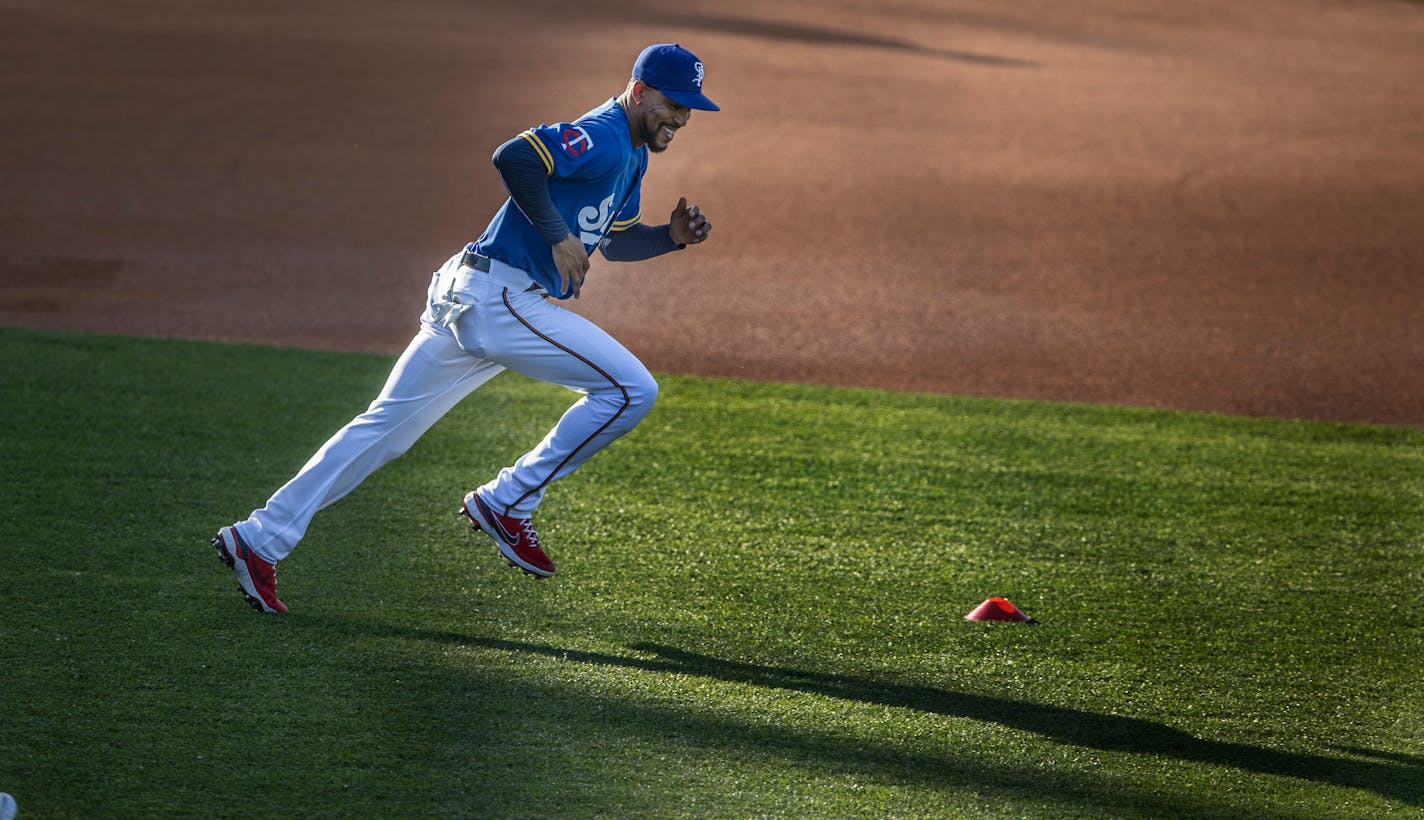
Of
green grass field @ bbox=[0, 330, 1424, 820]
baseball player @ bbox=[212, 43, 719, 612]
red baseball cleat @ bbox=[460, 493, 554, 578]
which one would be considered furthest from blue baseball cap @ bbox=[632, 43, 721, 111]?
green grass field @ bbox=[0, 330, 1424, 820]

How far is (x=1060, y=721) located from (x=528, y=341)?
183cm

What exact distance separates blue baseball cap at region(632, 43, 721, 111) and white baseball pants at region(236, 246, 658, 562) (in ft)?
2.21

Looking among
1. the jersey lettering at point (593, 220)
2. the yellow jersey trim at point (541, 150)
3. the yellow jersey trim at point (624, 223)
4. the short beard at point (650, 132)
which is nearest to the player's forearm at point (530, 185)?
the yellow jersey trim at point (541, 150)

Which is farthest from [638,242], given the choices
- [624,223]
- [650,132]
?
[650,132]

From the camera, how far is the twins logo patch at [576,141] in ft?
13.0

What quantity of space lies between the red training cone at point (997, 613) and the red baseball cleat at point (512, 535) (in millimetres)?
1369

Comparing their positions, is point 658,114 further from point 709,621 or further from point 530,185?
point 709,621

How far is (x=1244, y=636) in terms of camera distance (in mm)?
4605

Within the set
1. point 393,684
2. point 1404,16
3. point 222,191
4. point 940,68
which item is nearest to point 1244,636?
point 393,684

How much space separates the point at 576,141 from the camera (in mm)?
3969

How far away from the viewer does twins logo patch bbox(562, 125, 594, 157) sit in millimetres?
3961

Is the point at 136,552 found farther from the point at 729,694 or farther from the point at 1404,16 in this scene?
the point at 1404,16

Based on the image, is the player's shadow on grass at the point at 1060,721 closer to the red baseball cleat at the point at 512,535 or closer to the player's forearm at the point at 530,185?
the red baseball cleat at the point at 512,535

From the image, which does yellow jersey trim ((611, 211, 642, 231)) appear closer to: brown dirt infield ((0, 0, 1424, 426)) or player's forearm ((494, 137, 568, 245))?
player's forearm ((494, 137, 568, 245))
